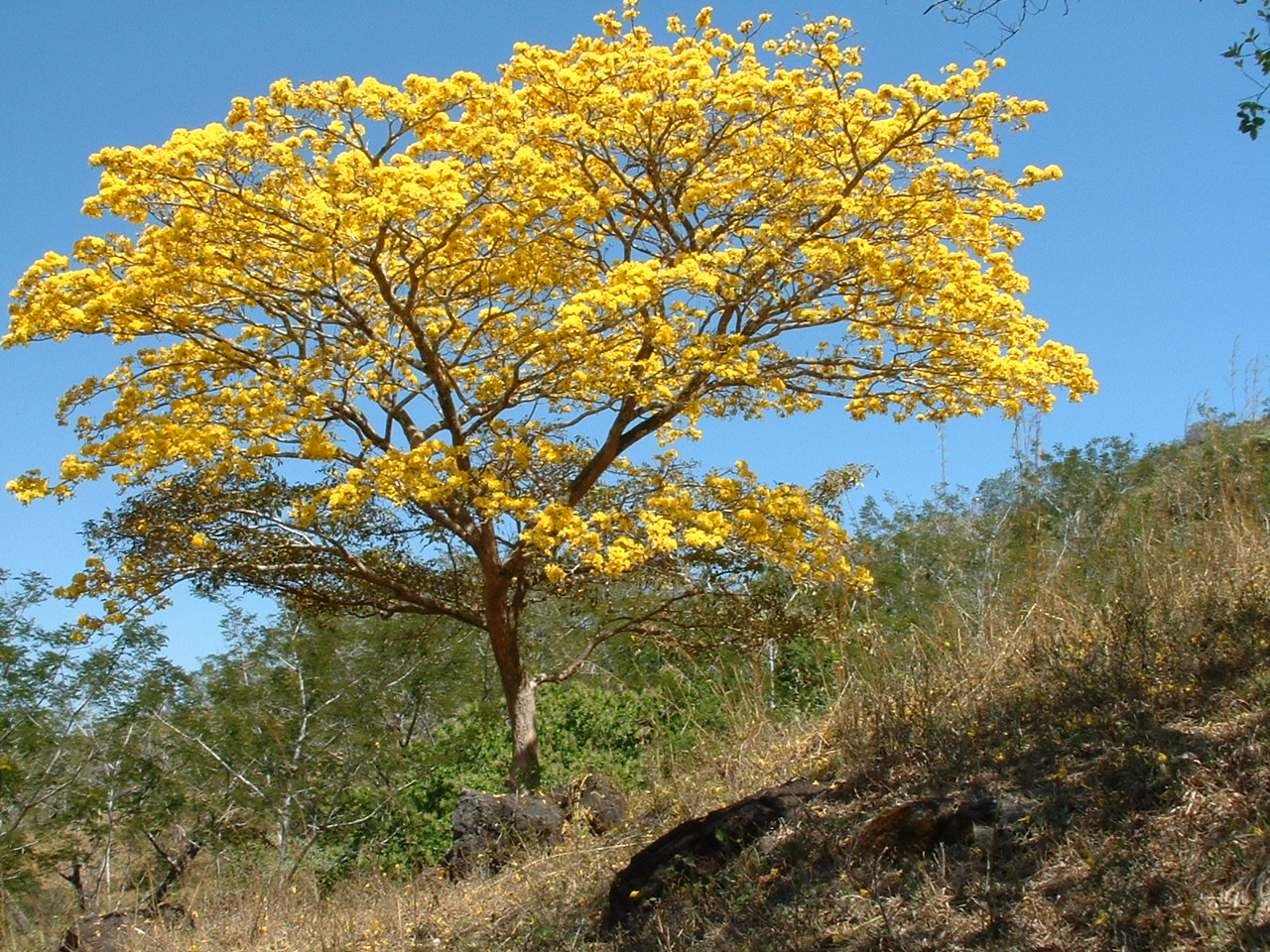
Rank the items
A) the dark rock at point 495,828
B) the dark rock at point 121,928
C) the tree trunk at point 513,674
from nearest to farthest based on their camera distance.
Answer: the dark rock at point 121,928, the dark rock at point 495,828, the tree trunk at point 513,674

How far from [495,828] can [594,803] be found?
0.72m

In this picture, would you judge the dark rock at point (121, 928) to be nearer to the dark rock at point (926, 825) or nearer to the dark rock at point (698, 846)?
the dark rock at point (698, 846)

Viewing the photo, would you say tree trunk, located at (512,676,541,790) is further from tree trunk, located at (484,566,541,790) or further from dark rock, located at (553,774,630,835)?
dark rock, located at (553,774,630,835)

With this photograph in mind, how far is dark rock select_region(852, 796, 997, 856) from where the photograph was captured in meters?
4.82

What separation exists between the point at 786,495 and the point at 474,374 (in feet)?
10.5

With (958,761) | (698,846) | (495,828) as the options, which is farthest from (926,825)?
(495,828)

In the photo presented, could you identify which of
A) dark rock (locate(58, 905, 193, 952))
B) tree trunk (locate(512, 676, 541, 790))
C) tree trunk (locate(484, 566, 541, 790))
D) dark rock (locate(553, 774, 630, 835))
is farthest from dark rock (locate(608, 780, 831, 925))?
tree trunk (locate(484, 566, 541, 790))

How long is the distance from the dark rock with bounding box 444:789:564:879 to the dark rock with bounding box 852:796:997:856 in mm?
2812

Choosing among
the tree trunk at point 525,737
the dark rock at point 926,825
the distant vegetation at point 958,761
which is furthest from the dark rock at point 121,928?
the dark rock at point 926,825

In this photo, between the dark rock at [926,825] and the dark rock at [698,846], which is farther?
the dark rock at [698,846]

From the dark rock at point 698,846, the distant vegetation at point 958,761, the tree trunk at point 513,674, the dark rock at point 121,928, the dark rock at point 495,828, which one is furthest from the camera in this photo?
the tree trunk at point 513,674

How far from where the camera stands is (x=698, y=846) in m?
5.54

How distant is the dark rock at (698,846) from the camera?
5422 millimetres

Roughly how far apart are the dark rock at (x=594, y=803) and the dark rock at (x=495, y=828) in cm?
14
